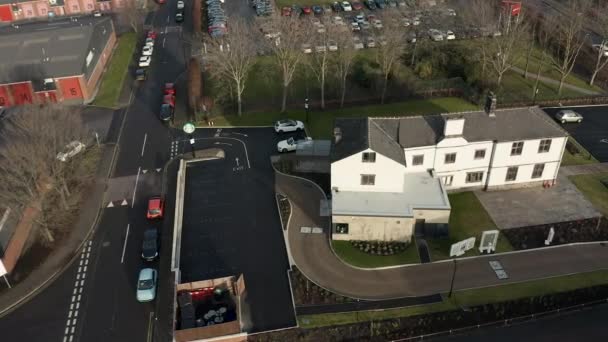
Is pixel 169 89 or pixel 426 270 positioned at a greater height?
pixel 169 89

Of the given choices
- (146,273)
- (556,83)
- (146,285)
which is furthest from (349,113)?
(146,285)

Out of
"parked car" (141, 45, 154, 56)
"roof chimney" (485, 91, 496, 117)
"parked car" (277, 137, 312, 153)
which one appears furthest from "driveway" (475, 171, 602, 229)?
"parked car" (141, 45, 154, 56)

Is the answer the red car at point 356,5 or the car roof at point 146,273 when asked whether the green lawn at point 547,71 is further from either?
the car roof at point 146,273

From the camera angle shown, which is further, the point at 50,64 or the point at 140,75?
the point at 140,75

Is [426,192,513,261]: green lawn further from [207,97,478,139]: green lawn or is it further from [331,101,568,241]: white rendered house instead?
[207,97,478,139]: green lawn

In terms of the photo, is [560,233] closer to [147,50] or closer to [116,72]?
[116,72]

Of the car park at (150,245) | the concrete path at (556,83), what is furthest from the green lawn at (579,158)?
the car park at (150,245)
